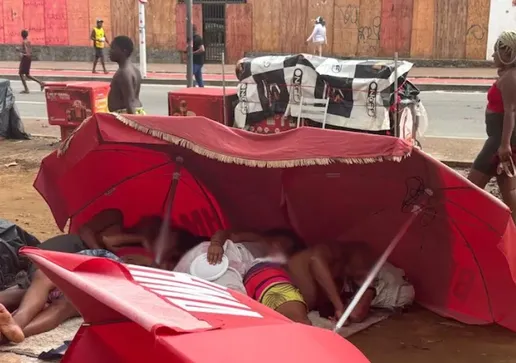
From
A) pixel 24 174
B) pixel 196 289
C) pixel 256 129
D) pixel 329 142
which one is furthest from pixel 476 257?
pixel 24 174

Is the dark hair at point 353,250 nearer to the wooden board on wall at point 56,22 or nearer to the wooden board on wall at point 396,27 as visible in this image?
the wooden board on wall at point 396,27

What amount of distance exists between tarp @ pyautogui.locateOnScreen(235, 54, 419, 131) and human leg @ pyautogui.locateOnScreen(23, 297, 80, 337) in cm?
473

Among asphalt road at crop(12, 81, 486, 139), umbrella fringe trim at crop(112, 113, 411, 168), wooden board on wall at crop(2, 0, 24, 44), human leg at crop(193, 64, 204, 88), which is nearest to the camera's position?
umbrella fringe trim at crop(112, 113, 411, 168)

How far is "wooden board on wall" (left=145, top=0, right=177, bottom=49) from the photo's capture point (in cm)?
2378

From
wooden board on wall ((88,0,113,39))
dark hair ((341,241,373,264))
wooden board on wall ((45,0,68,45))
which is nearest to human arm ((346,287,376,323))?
dark hair ((341,241,373,264))

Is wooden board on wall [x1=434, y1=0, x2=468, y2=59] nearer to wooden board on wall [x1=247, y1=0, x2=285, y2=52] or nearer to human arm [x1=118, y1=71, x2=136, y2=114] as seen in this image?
wooden board on wall [x1=247, y1=0, x2=285, y2=52]

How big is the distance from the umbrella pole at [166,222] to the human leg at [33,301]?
0.81 m

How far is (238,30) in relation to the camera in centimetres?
2345

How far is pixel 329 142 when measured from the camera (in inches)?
145

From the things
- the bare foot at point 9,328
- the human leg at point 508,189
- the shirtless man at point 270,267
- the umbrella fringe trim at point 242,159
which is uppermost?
the umbrella fringe trim at point 242,159

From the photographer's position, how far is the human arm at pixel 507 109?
16.9 ft

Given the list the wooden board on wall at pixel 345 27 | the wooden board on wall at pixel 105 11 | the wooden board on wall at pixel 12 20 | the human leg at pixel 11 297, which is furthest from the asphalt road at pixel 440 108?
the human leg at pixel 11 297

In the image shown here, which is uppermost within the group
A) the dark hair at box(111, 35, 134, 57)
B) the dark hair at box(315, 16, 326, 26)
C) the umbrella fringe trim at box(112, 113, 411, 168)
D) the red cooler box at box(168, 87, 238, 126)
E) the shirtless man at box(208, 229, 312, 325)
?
the dark hair at box(315, 16, 326, 26)

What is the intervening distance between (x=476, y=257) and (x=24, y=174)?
6189 millimetres
